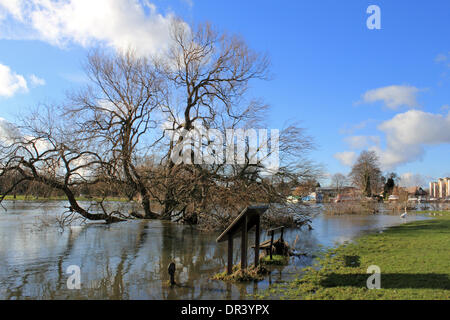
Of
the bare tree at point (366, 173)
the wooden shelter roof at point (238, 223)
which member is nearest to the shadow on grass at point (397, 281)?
the wooden shelter roof at point (238, 223)

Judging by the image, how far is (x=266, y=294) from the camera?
23.9ft

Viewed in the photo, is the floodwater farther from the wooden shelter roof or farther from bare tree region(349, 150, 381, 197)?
bare tree region(349, 150, 381, 197)

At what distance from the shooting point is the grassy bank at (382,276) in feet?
21.6

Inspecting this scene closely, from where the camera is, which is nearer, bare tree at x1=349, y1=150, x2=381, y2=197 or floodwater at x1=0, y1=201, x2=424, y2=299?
floodwater at x1=0, y1=201, x2=424, y2=299

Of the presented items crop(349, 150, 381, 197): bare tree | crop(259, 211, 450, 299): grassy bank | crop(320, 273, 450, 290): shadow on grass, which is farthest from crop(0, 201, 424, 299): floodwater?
crop(349, 150, 381, 197): bare tree

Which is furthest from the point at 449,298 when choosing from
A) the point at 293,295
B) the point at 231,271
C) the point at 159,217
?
the point at 159,217

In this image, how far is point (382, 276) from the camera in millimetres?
7934

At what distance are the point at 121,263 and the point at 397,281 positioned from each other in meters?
8.16

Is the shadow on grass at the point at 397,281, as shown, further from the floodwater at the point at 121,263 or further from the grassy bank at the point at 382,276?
the floodwater at the point at 121,263

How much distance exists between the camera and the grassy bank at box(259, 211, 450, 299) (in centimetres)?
659

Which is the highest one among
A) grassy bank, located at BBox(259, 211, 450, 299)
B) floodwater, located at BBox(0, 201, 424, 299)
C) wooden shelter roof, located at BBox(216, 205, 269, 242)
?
wooden shelter roof, located at BBox(216, 205, 269, 242)

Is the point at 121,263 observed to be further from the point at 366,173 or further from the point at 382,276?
the point at 366,173

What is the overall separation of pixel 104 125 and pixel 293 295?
17056 millimetres

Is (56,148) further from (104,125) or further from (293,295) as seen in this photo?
(293,295)
